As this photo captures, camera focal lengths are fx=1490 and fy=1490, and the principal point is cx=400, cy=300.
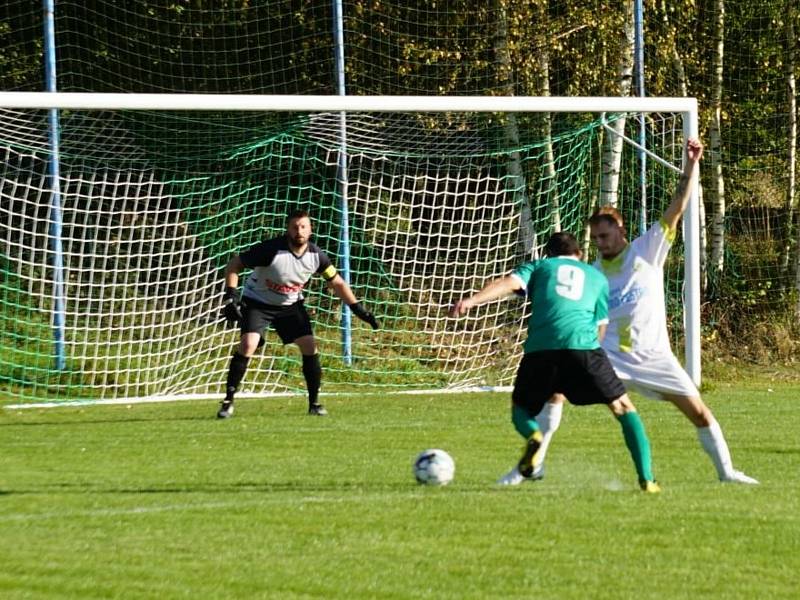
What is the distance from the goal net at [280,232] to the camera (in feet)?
51.1

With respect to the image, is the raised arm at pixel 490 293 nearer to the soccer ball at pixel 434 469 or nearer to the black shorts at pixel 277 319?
the soccer ball at pixel 434 469

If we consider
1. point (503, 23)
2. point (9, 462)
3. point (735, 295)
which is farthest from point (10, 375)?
point (735, 295)

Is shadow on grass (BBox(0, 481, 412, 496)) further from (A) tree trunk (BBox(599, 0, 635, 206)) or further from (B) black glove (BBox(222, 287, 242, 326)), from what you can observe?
(A) tree trunk (BBox(599, 0, 635, 206))

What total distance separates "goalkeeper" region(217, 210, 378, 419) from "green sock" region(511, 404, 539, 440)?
4931mm

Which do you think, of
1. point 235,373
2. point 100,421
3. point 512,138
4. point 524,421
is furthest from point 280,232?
point 524,421

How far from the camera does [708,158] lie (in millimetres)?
21156

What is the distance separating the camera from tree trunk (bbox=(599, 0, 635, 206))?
17844mm

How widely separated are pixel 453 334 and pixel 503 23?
4745 mm

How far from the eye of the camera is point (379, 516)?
788cm

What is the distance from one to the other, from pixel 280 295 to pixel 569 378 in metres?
5.83

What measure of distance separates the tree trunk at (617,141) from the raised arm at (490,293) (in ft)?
27.7

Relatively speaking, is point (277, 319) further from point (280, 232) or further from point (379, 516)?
point (379, 516)

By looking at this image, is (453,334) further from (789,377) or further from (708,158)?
(708,158)

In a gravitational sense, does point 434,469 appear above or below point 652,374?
below
